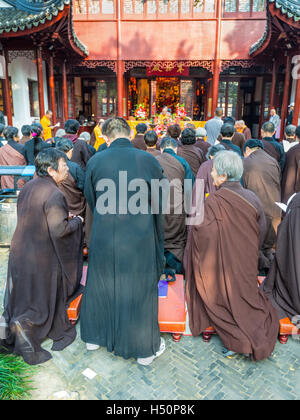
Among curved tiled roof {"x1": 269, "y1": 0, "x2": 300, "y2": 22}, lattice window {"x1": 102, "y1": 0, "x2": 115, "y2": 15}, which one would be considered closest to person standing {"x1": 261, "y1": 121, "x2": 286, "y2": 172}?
curved tiled roof {"x1": 269, "y1": 0, "x2": 300, "y2": 22}

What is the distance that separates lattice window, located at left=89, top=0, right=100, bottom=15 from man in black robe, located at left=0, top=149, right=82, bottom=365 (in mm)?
11200

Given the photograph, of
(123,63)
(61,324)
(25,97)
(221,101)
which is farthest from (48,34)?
(61,324)

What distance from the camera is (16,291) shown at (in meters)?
2.97

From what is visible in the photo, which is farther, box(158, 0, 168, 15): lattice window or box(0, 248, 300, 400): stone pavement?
box(158, 0, 168, 15): lattice window

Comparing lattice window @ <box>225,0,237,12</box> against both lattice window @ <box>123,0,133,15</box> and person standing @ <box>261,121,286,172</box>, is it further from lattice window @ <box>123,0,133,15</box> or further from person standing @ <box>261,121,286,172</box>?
person standing @ <box>261,121,286,172</box>

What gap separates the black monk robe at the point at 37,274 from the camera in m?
2.83

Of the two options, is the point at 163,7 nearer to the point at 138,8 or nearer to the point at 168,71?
the point at 138,8

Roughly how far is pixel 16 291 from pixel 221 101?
13.2 m

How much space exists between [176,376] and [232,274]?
3.13 feet

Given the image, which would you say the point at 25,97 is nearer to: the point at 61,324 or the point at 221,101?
the point at 221,101

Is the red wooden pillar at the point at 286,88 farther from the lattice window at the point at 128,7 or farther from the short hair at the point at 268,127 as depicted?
the lattice window at the point at 128,7

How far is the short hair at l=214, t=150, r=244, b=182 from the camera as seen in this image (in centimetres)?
281

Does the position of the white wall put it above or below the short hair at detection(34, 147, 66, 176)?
above

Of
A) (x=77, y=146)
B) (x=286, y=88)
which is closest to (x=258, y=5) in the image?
(x=286, y=88)
